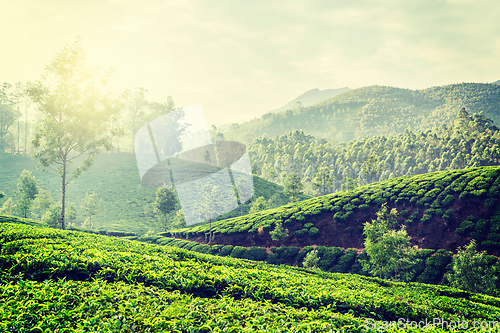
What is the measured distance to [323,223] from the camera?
23.0 metres

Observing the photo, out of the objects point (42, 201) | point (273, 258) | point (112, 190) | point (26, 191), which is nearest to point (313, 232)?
point (273, 258)

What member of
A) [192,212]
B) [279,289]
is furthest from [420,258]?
[192,212]

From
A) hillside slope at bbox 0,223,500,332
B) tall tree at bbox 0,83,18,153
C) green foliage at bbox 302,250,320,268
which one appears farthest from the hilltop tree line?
tall tree at bbox 0,83,18,153

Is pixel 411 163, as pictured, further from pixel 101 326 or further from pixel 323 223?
pixel 101 326

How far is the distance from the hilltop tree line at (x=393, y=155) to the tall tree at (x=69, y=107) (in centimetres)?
3187

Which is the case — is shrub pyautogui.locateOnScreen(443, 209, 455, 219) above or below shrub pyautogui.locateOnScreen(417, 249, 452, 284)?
above

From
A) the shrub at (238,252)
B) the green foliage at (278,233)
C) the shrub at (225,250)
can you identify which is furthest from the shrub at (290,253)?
the shrub at (225,250)

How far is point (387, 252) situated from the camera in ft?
52.5

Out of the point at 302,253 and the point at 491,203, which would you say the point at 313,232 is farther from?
the point at 491,203

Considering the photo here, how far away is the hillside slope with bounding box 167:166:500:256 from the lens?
713 inches

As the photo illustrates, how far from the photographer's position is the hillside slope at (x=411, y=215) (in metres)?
18.1

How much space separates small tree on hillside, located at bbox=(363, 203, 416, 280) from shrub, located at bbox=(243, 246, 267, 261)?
798 centimetres

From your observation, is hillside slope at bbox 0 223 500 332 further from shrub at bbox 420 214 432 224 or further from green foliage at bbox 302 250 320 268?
shrub at bbox 420 214 432 224

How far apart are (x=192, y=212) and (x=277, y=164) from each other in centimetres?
5859
